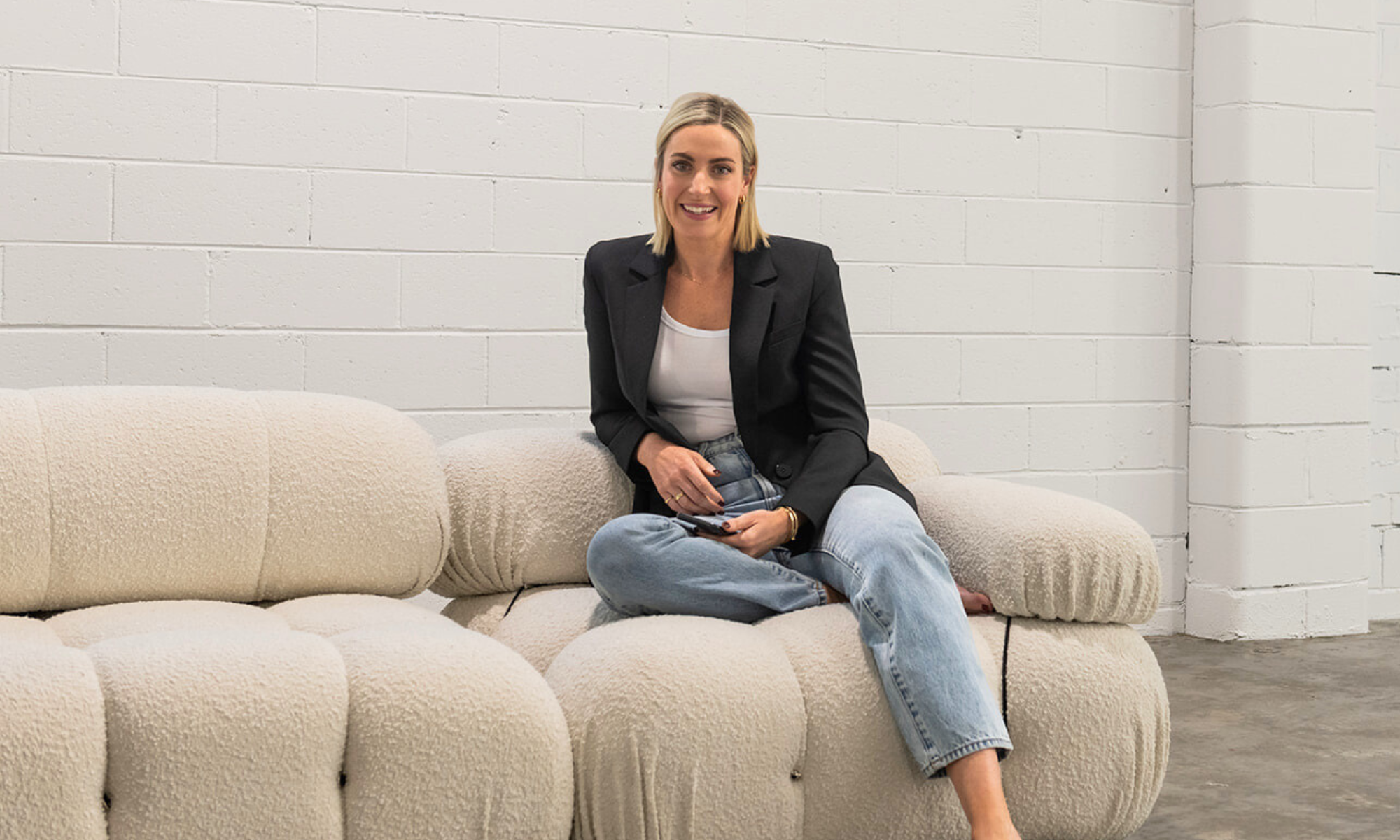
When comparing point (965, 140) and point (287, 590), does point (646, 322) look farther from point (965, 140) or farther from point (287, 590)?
point (965, 140)

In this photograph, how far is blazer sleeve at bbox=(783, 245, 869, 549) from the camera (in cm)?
215

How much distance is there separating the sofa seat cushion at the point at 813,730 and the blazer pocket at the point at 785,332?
48 centimetres

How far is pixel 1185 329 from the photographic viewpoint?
148 inches

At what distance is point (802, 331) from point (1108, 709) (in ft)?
2.52

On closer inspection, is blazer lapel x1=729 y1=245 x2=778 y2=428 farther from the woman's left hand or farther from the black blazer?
the woman's left hand

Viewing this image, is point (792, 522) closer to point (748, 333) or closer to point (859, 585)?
point (859, 585)

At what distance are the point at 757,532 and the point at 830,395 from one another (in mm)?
313

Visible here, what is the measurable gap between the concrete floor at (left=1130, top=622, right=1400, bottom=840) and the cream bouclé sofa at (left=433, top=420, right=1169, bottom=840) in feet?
1.19

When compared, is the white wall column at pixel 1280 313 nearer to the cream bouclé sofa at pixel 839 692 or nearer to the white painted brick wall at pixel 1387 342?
the white painted brick wall at pixel 1387 342

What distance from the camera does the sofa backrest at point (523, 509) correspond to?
2.26 m

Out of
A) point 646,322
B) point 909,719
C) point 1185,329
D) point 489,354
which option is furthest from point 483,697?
point 1185,329

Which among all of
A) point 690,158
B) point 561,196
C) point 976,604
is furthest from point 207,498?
point 561,196

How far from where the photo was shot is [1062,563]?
1.95 meters

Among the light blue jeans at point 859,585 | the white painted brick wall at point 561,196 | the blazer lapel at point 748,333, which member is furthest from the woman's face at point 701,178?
the white painted brick wall at point 561,196
